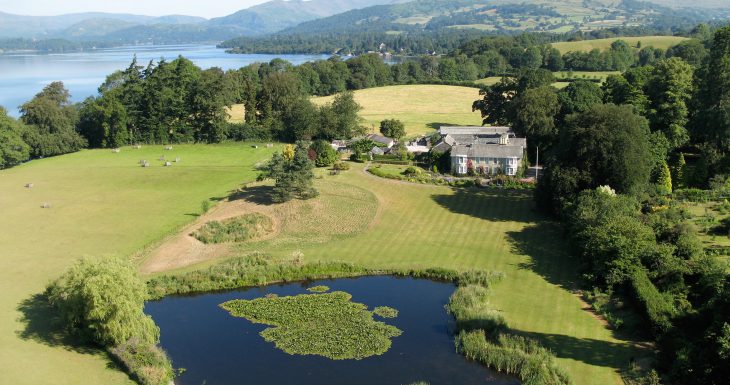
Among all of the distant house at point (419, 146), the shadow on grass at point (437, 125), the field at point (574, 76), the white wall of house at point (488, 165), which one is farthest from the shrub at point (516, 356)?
the field at point (574, 76)

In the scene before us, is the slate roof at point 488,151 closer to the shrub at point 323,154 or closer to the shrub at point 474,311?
the shrub at point 323,154

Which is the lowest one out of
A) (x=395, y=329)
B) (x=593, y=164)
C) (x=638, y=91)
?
(x=395, y=329)

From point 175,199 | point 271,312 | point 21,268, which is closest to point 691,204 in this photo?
point 271,312

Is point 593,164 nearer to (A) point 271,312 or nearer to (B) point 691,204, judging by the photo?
(B) point 691,204

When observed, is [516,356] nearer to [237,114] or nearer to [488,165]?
[488,165]

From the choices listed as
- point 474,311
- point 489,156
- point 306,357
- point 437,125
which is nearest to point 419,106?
point 437,125

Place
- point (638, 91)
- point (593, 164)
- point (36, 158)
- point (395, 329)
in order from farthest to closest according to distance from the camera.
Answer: point (36, 158)
point (638, 91)
point (593, 164)
point (395, 329)
